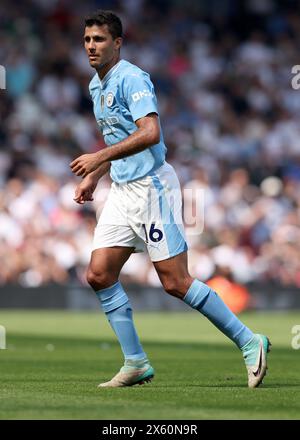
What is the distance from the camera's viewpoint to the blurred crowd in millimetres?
20266

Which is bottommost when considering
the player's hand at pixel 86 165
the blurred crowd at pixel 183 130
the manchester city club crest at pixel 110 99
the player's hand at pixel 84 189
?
the blurred crowd at pixel 183 130

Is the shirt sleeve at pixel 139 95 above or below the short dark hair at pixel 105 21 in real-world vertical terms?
below

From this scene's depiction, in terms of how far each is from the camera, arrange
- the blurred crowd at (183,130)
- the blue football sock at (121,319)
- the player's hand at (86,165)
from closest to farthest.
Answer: the player's hand at (86,165) < the blue football sock at (121,319) < the blurred crowd at (183,130)

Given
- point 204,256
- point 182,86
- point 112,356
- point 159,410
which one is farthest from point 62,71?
point 159,410

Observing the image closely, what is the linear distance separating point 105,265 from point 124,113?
1070 millimetres

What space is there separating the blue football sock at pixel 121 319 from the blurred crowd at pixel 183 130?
8895 mm

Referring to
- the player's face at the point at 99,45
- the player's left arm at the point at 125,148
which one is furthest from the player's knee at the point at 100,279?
the player's face at the point at 99,45

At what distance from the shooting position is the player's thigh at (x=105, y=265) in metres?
8.78

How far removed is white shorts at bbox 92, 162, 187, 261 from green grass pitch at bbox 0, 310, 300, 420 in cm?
99

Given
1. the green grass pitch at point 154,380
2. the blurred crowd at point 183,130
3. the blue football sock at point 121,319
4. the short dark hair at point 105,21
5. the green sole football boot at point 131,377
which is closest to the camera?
the green grass pitch at point 154,380

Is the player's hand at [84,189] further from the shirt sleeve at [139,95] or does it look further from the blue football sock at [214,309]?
the blue football sock at [214,309]

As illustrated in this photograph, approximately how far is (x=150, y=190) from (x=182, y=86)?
52.0 feet

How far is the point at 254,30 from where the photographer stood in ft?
86.7

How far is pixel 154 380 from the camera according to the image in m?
9.41
